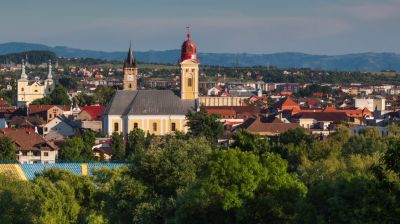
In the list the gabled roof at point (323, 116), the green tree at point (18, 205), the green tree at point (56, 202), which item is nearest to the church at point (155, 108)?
the gabled roof at point (323, 116)

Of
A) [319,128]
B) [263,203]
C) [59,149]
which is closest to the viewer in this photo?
[263,203]

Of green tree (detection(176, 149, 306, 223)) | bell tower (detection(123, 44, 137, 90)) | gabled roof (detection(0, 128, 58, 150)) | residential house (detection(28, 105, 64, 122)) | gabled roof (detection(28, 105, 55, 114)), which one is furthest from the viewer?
gabled roof (detection(28, 105, 55, 114))

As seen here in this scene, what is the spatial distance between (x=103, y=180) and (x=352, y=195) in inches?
533

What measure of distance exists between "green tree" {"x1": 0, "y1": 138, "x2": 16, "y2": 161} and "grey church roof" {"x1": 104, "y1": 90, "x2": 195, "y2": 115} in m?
20.8

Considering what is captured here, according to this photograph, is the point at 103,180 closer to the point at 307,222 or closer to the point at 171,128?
the point at 307,222

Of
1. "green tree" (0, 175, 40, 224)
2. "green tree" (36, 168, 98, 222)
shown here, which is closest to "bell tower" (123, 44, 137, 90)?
"green tree" (36, 168, 98, 222)

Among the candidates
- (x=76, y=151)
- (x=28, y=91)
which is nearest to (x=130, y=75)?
(x=28, y=91)

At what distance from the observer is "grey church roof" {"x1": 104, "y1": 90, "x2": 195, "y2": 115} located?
7819cm

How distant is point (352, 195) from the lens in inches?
892

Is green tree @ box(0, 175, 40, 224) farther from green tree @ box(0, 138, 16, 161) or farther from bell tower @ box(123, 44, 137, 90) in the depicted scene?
bell tower @ box(123, 44, 137, 90)

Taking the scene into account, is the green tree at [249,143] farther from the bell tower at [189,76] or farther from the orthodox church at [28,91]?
the orthodox church at [28,91]

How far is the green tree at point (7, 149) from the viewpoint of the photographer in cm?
5611

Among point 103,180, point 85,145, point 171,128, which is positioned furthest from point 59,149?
point 103,180

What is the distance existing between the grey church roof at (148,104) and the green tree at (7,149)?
819 inches
